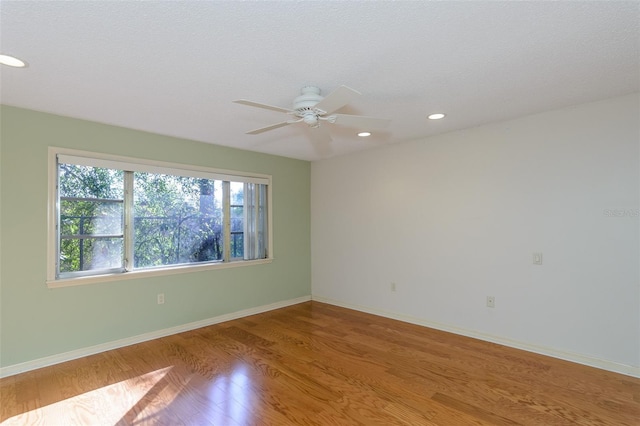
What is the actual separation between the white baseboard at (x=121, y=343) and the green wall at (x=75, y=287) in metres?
0.04

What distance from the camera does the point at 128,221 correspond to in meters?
3.52

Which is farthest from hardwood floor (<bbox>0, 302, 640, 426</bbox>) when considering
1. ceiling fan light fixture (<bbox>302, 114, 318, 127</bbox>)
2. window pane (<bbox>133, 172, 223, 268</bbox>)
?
ceiling fan light fixture (<bbox>302, 114, 318, 127</bbox>)

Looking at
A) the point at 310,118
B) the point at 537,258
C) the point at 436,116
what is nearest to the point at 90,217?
the point at 310,118

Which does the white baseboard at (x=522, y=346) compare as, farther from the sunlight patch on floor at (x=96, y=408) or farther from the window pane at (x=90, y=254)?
the window pane at (x=90, y=254)

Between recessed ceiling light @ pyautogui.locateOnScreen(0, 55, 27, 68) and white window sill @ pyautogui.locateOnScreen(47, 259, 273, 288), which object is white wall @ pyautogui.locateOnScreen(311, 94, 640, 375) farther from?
recessed ceiling light @ pyautogui.locateOnScreen(0, 55, 27, 68)

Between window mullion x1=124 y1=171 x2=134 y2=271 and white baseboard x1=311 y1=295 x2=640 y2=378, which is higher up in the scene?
window mullion x1=124 y1=171 x2=134 y2=271

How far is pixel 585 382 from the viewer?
8.46ft

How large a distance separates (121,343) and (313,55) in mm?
3447

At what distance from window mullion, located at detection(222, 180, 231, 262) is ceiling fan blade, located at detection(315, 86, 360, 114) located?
2494 millimetres

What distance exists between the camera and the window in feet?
10.4

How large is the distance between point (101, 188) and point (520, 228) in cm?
441

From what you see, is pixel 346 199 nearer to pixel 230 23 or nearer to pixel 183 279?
pixel 183 279

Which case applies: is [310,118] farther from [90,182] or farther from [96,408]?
[96,408]

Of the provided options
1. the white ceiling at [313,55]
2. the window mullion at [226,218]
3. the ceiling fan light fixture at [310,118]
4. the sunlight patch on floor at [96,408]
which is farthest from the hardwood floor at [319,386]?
the white ceiling at [313,55]
